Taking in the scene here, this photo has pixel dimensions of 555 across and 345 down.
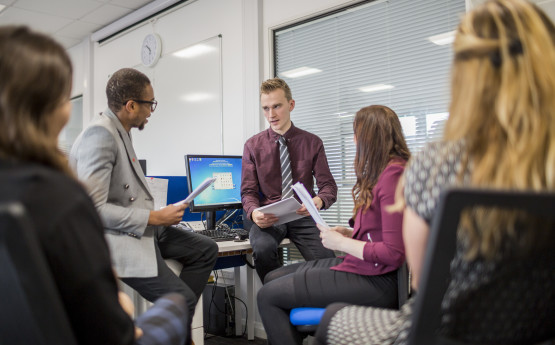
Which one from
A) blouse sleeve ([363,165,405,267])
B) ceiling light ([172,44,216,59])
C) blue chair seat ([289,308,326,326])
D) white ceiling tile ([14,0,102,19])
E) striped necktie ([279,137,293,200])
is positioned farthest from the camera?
white ceiling tile ([14,0,102,19])

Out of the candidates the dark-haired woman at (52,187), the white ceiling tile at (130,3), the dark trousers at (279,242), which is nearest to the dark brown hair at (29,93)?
the dark-haired woman at (52,187)

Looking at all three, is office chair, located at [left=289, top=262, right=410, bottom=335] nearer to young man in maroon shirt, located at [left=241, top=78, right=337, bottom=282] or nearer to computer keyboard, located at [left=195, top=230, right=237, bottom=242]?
young man in maroon shirt, located at [left=241, top=78, right=337, bottom=282]

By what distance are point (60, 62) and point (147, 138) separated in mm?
3896

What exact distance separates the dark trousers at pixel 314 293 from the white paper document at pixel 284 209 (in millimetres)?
541

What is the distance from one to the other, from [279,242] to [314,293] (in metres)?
0.96

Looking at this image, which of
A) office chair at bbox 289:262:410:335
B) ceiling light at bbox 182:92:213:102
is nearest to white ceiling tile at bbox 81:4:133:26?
ceiling light at bbox 182:92:213:102

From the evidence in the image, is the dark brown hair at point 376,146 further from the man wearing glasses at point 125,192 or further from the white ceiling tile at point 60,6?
the white ceiling tile at point 60,6

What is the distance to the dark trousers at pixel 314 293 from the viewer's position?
59.3 inches

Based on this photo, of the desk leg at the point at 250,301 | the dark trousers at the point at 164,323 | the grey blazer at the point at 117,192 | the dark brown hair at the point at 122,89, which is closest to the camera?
the dark trousers at the point at 164,323

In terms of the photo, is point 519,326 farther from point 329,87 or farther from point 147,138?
point 147,138

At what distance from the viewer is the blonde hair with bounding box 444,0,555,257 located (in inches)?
28.2

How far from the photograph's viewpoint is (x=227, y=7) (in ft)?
12.0

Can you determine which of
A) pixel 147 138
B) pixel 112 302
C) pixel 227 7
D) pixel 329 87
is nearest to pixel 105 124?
pixel 112 302

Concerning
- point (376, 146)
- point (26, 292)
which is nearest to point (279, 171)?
point (376, 146)
